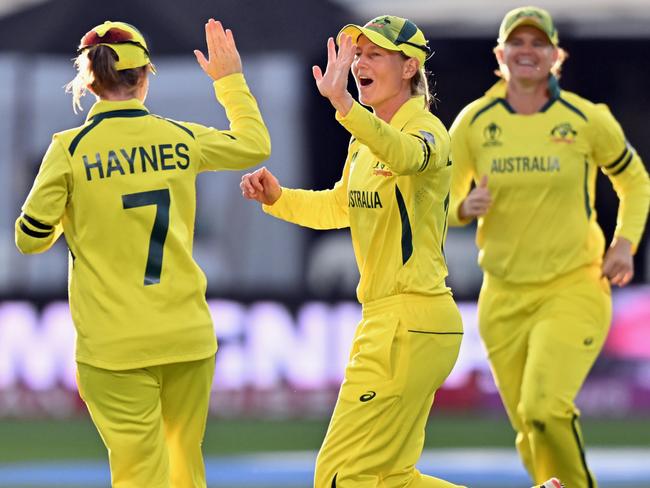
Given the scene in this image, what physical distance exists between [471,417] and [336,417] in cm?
700

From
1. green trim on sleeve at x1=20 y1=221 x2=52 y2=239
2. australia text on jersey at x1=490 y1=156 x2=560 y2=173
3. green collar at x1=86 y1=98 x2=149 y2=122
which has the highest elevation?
australia text on jersey at x1=490 y1=156 x2=560 y2=173

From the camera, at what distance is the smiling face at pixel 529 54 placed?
24.2ft

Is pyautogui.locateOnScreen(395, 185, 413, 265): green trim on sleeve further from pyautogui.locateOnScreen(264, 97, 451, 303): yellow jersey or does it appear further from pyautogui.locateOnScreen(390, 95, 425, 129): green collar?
pyautogui.locateOnScreen(390, 95, 425, 129): green collar

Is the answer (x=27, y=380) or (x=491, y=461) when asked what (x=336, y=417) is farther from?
(x=27, y=380)

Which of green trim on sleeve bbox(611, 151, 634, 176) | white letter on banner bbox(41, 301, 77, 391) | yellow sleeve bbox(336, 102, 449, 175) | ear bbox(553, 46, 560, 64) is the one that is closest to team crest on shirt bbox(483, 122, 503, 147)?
ear bbox(553, 46, 560, 64)

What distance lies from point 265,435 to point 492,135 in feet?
16.3

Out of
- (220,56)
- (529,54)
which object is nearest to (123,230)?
(220,56)

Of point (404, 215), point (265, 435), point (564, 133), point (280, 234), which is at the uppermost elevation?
point (280, 234)

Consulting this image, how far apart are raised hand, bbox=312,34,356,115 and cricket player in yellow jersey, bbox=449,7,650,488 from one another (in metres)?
1.68

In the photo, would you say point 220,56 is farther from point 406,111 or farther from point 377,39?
point 406,111

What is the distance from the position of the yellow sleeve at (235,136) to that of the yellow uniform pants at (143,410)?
0.74 m

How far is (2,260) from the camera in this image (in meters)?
13.7

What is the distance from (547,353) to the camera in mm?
7121

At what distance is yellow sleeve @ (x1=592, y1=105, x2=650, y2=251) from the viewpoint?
291 inches
